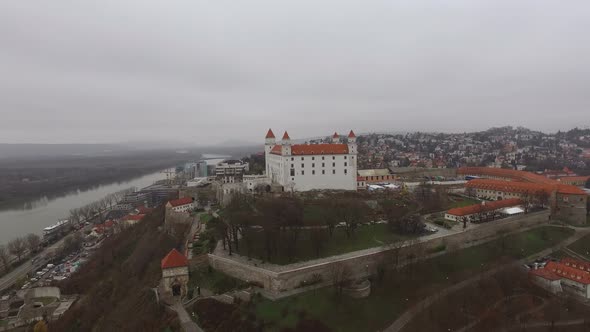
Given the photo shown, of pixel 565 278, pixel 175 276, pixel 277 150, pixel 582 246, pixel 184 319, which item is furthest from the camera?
pixel 277 150

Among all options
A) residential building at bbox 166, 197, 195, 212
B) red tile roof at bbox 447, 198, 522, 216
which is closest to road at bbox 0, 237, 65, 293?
residential building at bbox 166, 197, 195, 212

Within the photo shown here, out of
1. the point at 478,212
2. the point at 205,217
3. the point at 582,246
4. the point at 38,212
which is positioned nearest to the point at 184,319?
the point at 205,217

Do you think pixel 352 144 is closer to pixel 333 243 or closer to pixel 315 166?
pixel 315 166

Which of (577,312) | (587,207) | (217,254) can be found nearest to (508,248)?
(577,312)

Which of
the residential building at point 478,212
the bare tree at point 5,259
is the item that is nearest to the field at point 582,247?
the residential building at point 478,212

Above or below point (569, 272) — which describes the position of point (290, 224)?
above

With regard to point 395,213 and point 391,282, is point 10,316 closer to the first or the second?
point 391,282
